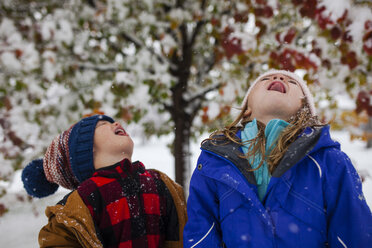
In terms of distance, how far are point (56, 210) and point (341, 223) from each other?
148 cm

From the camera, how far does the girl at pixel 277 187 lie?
3.93ft

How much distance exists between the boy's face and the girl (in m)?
0.55

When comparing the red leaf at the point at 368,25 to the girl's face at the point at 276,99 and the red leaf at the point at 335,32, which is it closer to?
the red leaf at the point at 335,32

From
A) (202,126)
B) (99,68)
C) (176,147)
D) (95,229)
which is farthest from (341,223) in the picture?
(99,68)

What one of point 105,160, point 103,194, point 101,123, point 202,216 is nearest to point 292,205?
point 202,216

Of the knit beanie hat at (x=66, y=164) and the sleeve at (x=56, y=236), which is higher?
the knit beanie hat at (x=66, y=164)

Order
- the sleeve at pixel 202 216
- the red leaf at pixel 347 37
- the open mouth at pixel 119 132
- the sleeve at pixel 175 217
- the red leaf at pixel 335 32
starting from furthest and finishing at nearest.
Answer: the red leaf at pixel 335 32 → the red leaf at pixel 347 37 → the open mouth at pixel 119 132 → the sleeve at pixel 175 217 → the sleeve at pixel 202 216

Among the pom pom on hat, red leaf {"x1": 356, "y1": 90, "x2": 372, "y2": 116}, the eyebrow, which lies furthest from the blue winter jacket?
red leaf {"x1": 356, "y1": 90, "x2": 372, "y2": 116}

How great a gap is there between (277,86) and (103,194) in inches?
49.6

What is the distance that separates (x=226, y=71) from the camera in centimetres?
346

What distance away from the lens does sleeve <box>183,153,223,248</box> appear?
136cm

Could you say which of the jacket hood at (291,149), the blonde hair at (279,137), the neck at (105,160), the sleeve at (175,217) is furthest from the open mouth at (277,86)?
the neck at (105,160)

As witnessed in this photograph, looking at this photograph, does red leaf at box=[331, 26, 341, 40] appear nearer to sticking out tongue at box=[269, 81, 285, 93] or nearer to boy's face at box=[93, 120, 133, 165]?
sticking out tongue at box=[269, 81, 285, 93]

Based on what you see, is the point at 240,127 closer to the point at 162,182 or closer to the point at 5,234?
the point at 162,182
